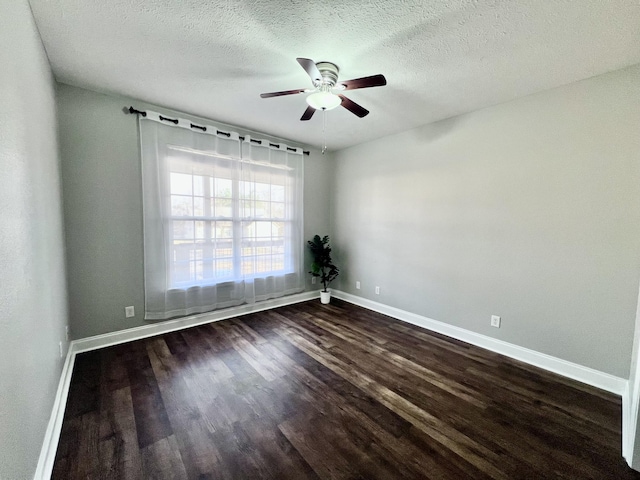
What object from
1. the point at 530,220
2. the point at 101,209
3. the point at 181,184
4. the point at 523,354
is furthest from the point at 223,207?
the point at 523,354

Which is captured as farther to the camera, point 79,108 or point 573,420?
point 79,108

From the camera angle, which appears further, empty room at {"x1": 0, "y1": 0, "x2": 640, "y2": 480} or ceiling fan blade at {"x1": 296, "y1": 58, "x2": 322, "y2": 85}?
ceiling fan blade at {"x1": 296, "y1": 58, "x2": 322, "y2": 85}

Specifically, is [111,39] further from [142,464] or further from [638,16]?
[638,16]

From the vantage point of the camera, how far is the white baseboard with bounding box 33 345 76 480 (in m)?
1.27

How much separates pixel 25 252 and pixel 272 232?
2.69 m

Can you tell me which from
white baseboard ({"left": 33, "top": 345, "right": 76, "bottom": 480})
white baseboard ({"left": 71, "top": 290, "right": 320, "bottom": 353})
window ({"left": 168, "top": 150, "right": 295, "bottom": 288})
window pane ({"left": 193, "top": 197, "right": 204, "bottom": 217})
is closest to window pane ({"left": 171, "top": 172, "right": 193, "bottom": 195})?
window ({"left": 168, "top": 150, "right": 295, "bottom": 288})

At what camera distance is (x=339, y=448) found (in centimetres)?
→ 149

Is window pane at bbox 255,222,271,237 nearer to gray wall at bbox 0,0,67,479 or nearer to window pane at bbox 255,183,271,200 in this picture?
window pane at bbox 255,183,271,200

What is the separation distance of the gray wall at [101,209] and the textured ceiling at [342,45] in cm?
27

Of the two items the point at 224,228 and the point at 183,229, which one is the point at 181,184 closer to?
the point at 183,229

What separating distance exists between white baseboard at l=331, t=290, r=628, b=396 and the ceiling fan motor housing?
9.50ft

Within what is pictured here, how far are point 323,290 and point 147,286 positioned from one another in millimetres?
2584

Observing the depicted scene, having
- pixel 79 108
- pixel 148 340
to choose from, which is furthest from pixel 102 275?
pixel 79 108

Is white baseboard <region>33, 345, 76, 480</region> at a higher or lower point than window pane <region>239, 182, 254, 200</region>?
lower
